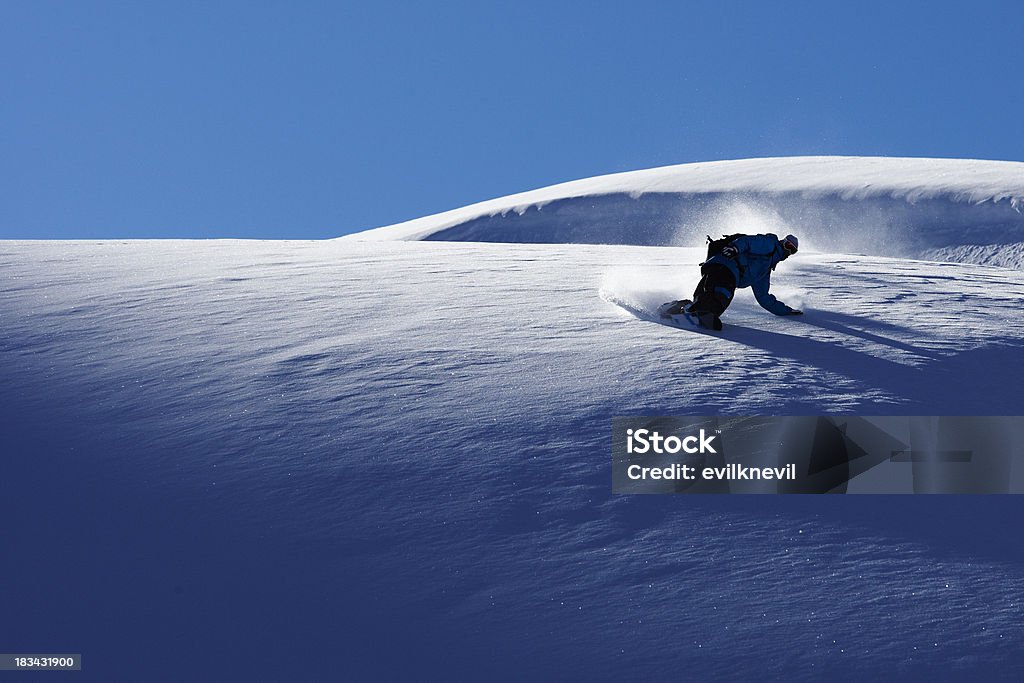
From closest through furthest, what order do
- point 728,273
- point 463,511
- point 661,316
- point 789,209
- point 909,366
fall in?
point 463,511, point 909,366, point 728,273, point 661,316, point 789,209

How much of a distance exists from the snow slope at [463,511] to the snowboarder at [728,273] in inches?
9.8

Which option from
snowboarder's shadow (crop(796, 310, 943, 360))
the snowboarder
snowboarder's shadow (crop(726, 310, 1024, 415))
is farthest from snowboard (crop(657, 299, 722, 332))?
snowboarder's shadow (crop(796, 310, 943, 360))

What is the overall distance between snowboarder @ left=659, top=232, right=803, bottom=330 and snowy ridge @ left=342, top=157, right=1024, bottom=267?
1240 centimetres

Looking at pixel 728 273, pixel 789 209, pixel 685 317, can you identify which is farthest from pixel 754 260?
pixel 789 209

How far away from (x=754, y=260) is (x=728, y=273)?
23cm

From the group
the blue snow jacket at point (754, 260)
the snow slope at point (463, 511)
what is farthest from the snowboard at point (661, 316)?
the blue snow jacket at point (754, 260)

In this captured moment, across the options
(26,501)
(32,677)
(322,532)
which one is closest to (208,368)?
(26,501)

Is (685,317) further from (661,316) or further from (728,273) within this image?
(728,273)

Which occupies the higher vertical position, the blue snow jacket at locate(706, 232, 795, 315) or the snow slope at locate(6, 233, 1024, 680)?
the blue snow jacket at locate(706, 232, 795, 315)

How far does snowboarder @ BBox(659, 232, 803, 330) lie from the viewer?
673cm

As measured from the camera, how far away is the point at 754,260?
22.6 ft

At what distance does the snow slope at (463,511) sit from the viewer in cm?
327

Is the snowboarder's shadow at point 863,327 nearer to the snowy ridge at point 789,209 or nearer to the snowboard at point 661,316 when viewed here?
the snowboard at point 661,316

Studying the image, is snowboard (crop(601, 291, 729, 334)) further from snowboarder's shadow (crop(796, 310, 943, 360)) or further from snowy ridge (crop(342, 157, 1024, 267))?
snowy ridge (crop(342, 157, 1024, 267))
